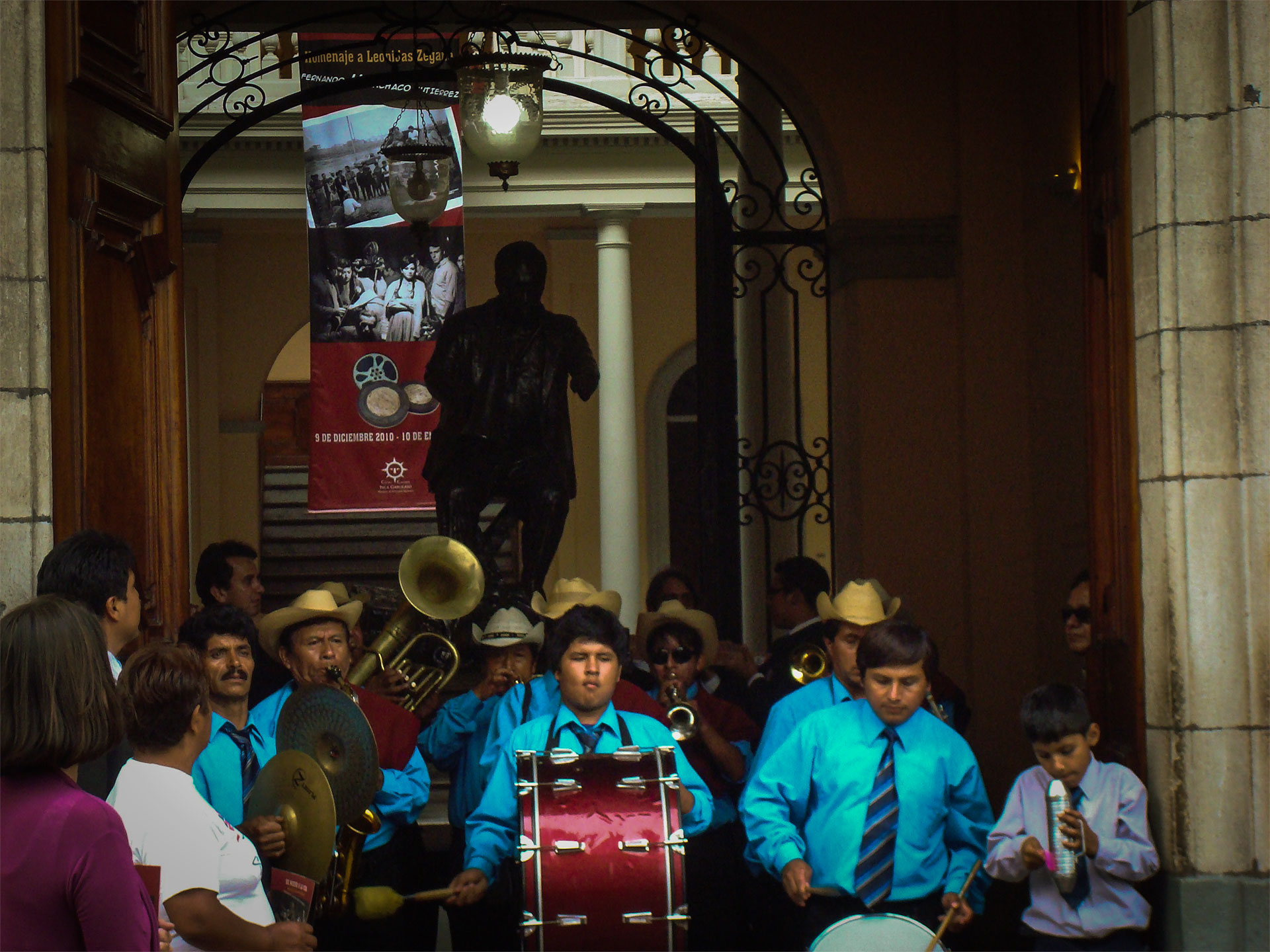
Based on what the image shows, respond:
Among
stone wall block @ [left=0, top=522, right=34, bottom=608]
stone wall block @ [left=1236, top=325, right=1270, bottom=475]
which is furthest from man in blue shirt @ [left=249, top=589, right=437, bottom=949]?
stone wall block @ [left=1236, top=325, right=1270, bottom=475]

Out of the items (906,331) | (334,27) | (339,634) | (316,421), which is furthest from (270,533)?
(339,634)

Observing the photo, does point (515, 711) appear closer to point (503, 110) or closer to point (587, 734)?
point (587, 734)

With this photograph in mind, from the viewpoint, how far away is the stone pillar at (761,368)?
34.4 feet

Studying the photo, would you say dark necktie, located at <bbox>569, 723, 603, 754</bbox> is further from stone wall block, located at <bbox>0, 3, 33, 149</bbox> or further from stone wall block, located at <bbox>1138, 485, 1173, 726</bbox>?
stone wall block, located at <bbox>0, 3, 33, 149</bbox>

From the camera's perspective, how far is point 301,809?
4434 mm

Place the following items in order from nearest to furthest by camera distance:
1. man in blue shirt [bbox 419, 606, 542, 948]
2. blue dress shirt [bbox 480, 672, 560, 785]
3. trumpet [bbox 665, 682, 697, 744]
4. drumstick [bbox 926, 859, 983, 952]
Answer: drumstick [bbox 926, 859, 983, 952]
blue dress shirt [bbox 480, 672, 560, 785]
trumpet [bbox 665, 682, 697, 744]
man in blue shirt [bbox 419, 606, 542, 948]

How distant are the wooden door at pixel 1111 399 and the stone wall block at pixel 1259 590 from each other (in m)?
0.35

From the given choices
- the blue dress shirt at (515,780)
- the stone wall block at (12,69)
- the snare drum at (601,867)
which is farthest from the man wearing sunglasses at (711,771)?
the stone wall block at (12,69)

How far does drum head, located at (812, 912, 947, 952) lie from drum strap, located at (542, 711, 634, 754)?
104 cm

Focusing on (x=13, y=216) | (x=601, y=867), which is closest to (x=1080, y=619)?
(x=601, y=867)

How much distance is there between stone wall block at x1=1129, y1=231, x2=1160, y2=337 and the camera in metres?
4.91

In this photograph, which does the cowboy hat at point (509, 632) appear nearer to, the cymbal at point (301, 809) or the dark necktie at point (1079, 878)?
the cymbal at point (301, 809)

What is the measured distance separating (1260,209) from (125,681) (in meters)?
3.50

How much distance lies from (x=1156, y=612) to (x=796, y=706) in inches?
52.6
